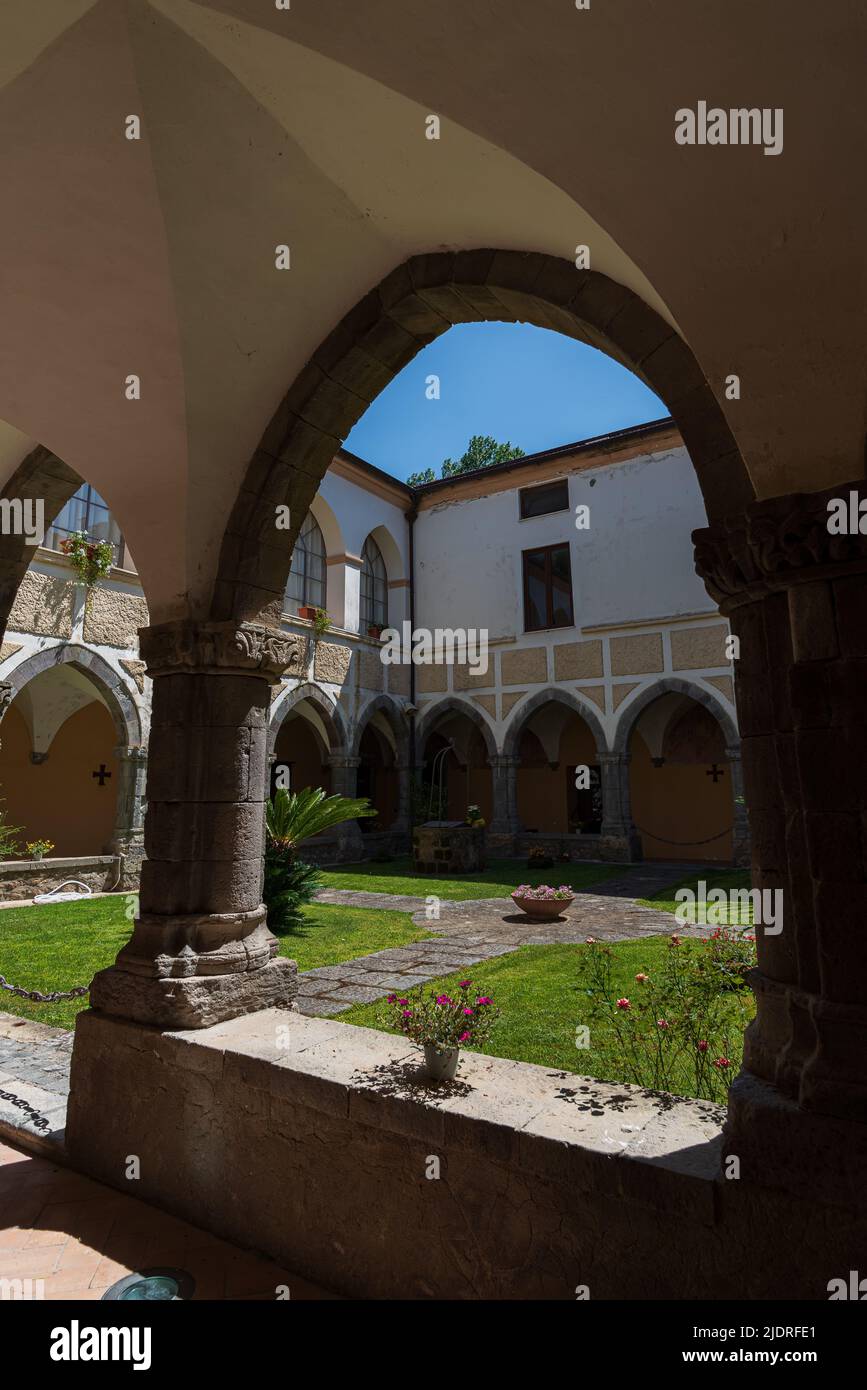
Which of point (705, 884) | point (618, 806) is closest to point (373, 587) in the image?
point (618, 806)

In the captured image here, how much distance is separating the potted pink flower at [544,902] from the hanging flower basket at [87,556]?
6980 mm

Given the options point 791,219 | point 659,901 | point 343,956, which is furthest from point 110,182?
point 659,901

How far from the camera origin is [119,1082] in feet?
9.84

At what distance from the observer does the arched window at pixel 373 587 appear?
15.5m

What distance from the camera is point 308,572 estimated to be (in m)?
14.4

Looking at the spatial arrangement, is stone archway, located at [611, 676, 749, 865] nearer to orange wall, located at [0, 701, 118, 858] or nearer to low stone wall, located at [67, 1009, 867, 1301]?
orange wall, located at [0, 701, 118, 858]

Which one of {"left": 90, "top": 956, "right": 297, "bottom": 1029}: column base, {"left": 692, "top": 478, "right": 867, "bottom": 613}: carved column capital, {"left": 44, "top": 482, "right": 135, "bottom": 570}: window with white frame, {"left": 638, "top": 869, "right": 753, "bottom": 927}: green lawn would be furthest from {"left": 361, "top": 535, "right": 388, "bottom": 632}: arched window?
{"left": 692, "top": 478, "right": 867, "bottom": 613}: carved column capital

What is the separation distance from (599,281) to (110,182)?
5.83ft

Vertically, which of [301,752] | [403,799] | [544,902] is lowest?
[544,902]

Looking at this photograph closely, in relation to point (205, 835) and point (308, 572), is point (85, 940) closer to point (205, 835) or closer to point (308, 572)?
point (205, 835)

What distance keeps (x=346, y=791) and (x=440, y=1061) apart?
12083 mm

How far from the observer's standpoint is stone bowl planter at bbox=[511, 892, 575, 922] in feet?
25.8

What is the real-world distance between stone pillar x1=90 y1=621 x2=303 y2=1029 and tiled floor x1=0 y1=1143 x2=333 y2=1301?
0.65 metres
